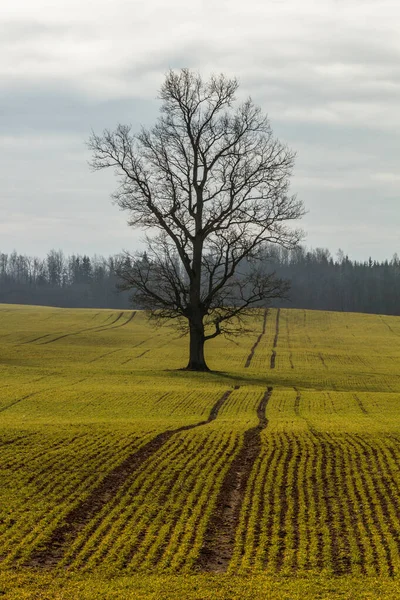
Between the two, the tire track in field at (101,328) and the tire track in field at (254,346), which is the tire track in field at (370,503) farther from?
the tire track in field at (101,328)

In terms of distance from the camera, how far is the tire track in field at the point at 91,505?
12461 mm

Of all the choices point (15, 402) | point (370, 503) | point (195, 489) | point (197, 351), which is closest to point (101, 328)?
point (197, 351)

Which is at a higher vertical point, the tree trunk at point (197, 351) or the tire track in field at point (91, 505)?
the tree trunk at point (197, 351)

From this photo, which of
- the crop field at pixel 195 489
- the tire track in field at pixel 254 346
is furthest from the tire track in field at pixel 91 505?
the tire track in field at pixel 254 346

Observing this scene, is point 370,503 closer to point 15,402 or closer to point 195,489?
point 195,489

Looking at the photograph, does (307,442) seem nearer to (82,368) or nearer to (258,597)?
(258,597)

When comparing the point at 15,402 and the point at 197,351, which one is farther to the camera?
the point at 197,351

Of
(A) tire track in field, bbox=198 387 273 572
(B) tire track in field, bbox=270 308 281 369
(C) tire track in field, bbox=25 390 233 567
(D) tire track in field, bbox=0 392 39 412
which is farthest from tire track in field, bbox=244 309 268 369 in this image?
(C) tire track in field, bbox=25 390 233 567

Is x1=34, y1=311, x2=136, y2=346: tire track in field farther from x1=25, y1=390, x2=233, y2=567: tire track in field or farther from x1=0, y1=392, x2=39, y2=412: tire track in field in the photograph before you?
x1=25, y1=390, x2=233, y2=567: tire track in field

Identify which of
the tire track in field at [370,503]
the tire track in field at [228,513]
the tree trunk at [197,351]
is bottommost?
A: the tire track in field at [228,513]

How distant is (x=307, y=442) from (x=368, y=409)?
9760 millimetres

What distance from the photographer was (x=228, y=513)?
1502cm

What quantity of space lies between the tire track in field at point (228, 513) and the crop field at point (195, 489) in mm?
43

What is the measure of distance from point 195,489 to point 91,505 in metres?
2.67
